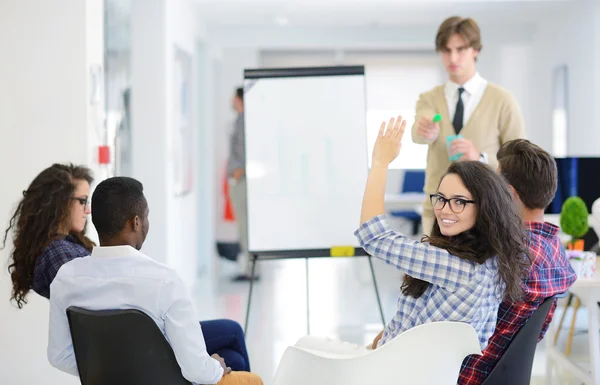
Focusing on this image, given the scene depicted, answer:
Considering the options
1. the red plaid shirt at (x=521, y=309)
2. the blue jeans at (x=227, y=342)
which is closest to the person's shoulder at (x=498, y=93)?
the red plaid shirt at (x=521, y=309)

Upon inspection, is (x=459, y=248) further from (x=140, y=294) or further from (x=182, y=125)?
(x=182, y=125)

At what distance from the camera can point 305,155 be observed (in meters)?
3.59

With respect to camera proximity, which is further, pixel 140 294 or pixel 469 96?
pixel 469 96

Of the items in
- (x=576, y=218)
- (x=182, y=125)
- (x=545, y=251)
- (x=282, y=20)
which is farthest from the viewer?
(x=282, y=20)

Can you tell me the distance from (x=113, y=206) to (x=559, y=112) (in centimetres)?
689

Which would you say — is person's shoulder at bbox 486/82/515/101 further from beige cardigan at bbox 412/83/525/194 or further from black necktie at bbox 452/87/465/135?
black necktie at bbox 452/87/465/135

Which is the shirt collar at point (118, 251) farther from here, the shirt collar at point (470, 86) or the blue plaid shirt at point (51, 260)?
the shirt collar at point (470, 86)

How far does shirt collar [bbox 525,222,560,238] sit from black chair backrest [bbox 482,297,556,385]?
0.88ft

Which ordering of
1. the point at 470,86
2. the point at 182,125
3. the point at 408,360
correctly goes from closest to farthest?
the point at 408,360, the point at 470,86, the point at 182,125

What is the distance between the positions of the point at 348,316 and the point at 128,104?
2.19 meters

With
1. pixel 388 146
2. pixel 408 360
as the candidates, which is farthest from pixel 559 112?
pixel 408 360

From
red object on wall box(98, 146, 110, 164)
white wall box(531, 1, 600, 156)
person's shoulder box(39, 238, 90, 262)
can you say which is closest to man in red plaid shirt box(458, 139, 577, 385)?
person's shoulder box(39, 238, 90, 262)

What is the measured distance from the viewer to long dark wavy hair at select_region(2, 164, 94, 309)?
2.48 meters

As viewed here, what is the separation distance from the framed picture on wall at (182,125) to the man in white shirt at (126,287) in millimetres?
3473
